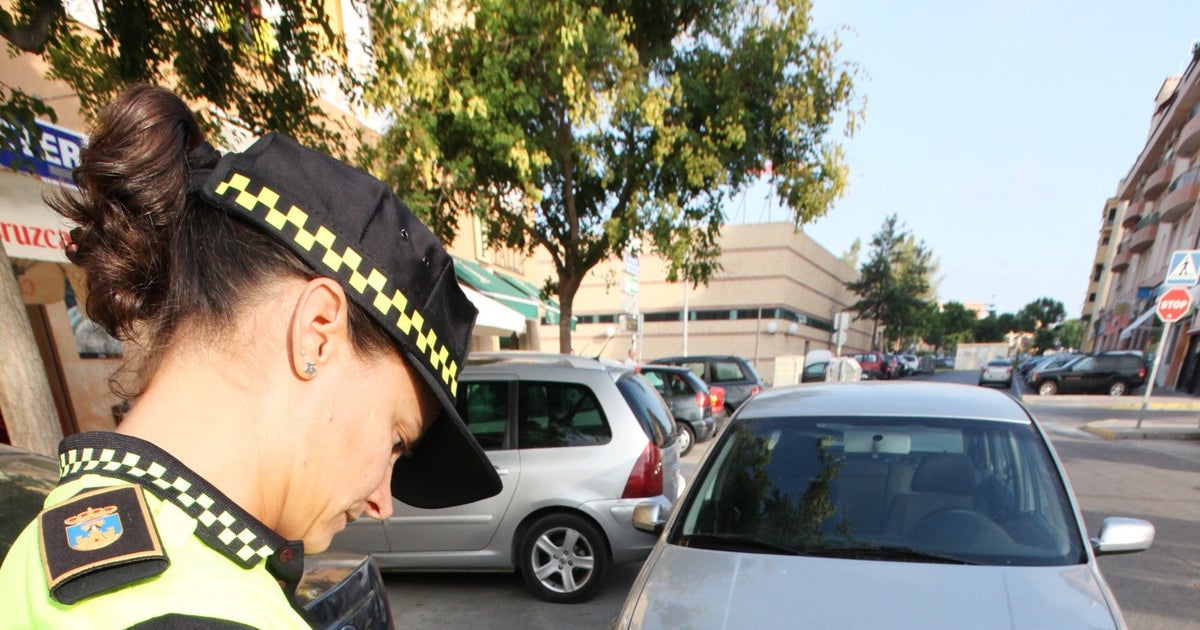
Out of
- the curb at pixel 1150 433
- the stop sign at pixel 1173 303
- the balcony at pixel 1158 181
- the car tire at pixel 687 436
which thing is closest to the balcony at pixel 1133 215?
the balcony at pixel 1158 181

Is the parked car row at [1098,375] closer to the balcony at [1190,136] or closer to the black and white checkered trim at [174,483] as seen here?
the balcony at [1190,136]

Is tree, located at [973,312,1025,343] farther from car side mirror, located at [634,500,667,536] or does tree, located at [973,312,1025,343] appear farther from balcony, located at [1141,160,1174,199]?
car side mirror, located at [634,500,667,536]

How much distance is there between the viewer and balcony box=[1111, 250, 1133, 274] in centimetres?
4471

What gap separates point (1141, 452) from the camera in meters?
10.2

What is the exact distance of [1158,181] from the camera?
36438 mm

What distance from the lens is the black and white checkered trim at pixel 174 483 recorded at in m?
0.58

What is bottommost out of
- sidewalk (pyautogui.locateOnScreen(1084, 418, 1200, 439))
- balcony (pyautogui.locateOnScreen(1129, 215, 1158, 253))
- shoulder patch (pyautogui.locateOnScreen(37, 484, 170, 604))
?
sidewalk (pyautogui.locateOnScreen(1084, 418, 1200, 439))

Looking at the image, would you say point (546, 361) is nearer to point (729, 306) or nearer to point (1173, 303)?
point (1173, 303)

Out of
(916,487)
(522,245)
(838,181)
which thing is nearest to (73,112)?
(522,245)

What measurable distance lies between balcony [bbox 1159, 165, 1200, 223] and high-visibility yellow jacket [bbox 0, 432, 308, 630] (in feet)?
131

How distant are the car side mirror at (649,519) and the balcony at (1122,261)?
54870 millimetres

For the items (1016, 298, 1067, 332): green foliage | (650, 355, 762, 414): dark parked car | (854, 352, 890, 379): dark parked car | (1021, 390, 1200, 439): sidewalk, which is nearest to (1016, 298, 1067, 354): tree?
(1016, 298, 1067, 332): green foliage

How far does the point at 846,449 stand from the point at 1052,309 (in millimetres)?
101954

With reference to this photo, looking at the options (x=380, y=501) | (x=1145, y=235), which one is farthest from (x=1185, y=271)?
(x=1145, y=235)
